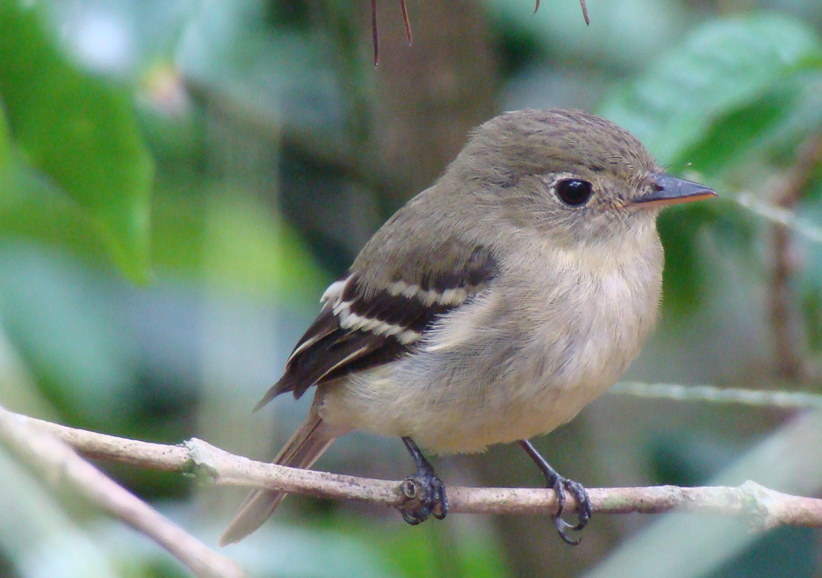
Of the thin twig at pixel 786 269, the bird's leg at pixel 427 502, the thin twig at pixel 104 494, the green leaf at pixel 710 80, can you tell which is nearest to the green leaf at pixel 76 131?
the bird's leg at pixel 427 502

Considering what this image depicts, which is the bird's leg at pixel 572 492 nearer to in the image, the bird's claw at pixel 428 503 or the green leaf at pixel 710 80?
the bird's claw at pixel 428 503

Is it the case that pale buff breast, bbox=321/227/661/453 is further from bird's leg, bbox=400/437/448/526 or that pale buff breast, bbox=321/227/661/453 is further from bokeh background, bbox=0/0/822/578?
bokeh background, bbox=0/0/822/578

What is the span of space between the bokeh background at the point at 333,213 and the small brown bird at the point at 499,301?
0.30 meters

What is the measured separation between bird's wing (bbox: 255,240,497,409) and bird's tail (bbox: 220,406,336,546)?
312 millimetres

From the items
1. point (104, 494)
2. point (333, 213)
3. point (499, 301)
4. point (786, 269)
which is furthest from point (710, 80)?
point (104, 494)

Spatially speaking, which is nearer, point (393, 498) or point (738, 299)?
point (393, 498)

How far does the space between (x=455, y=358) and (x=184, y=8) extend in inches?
56.0

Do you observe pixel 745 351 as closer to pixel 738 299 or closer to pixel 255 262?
pixel 738 299

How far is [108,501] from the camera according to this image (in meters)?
1.44

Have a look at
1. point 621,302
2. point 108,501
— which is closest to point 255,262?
point 621,302

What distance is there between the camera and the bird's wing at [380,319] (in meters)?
3.32

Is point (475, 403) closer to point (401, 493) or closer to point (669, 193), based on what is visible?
point (401, 493)

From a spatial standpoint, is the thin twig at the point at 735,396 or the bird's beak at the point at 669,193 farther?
the bird's beak at the point at 669,193

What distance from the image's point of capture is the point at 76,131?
2.79 m
